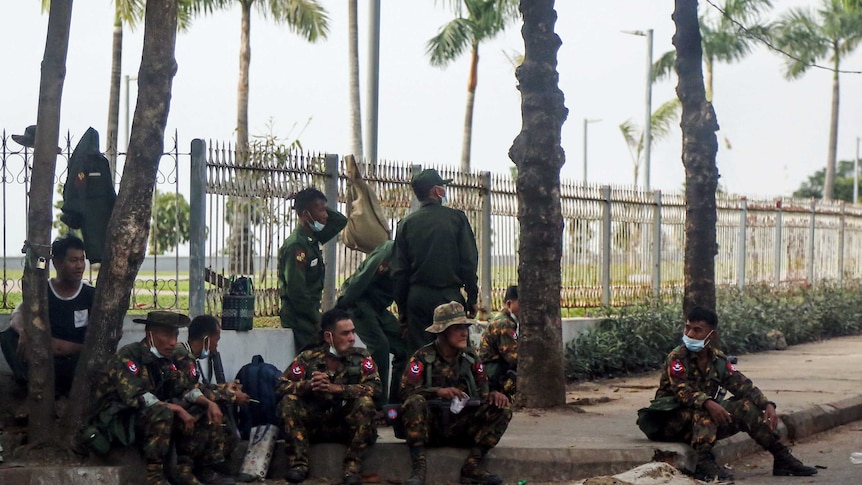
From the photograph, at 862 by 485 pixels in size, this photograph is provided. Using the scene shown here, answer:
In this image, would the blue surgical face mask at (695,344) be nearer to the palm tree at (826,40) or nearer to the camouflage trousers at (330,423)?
the camouflage trousers at (330,423)

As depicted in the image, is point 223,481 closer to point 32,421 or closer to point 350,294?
point 32,421

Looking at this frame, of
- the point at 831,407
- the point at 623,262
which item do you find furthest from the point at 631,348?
the point at 831,407

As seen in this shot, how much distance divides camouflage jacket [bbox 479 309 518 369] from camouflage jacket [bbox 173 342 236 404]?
7.65 ft

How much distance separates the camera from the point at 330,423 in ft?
26.8

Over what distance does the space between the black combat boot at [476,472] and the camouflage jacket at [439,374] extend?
0.35m

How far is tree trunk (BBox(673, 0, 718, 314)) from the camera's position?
42.0 ft

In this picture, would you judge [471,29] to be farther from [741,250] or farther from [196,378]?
[196,378]

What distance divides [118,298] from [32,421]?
3.08 feet

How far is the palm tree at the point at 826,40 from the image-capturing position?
41188 millimetres

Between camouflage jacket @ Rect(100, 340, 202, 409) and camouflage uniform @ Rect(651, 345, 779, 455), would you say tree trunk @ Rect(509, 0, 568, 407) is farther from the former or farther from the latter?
camouflage jacket @ Rect(100, 340, 202, 409)

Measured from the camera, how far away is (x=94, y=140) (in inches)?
349

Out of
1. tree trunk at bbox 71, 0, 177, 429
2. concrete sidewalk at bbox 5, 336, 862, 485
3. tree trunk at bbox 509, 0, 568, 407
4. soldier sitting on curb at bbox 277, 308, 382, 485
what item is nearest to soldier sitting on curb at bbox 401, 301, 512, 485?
A: concrete sidewalk at bbox 5, 336, 862, 485

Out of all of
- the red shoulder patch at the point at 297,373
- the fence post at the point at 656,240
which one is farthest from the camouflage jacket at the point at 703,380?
the fence post at the point at 656,240

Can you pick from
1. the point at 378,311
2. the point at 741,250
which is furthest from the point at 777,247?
the point at 378,311
